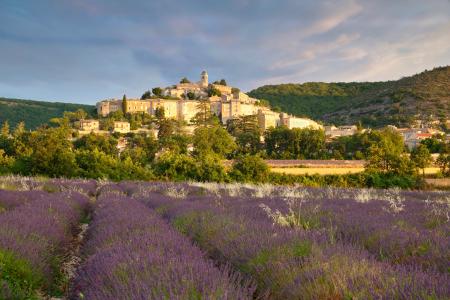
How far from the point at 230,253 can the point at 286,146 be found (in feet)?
217

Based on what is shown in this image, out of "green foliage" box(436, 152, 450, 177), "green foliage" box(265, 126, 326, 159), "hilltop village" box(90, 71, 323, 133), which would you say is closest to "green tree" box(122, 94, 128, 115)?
"hilltop village" box(90, 71, 323, 133)

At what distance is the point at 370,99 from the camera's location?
13962 cm

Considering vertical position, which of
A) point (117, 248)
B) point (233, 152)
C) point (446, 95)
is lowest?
point (233, 152)

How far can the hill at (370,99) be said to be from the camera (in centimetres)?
11725

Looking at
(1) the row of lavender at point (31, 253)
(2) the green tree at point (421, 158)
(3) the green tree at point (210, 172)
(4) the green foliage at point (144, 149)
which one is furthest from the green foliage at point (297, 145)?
(1) the row of lavender at point (31, 253)

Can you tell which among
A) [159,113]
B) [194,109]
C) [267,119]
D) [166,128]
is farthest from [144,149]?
[194,109]

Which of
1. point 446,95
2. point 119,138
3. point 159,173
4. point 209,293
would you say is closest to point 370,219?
point 209,293

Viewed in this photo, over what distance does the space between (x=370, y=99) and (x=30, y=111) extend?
118m

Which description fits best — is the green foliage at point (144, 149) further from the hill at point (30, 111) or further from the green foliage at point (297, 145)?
the hill at point (30, 111)

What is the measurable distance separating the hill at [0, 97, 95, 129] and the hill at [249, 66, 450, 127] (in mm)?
75067

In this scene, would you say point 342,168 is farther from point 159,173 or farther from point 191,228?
point 191,228

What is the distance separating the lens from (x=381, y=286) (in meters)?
2.64

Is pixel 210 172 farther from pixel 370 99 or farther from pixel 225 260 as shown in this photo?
pixel 370 99

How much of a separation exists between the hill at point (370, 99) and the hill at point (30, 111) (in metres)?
75.1
